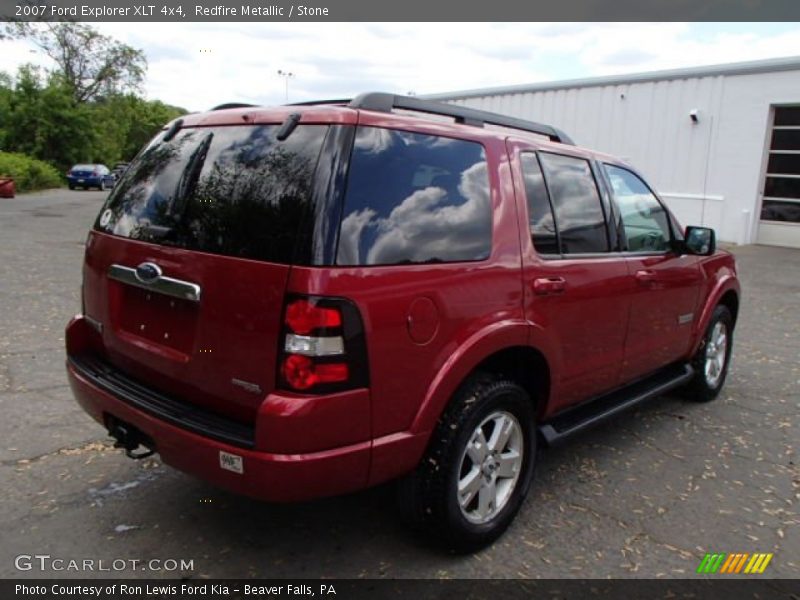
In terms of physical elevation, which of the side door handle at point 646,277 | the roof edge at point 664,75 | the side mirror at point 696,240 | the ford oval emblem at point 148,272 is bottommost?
the side door handle at point 646,277

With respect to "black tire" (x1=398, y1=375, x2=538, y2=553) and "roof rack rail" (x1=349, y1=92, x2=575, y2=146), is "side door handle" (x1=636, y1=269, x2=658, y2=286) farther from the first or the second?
"black tire" (x1=398, y1=375, x2=538, y2=553)

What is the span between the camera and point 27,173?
31.5m

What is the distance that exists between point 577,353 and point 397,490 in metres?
1.25

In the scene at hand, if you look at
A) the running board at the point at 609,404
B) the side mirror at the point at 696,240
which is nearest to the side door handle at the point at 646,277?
the side mirror at the point at 696,240

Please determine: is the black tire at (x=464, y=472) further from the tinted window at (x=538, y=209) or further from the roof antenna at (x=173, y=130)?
the roof antenna at (x=173, y=130)

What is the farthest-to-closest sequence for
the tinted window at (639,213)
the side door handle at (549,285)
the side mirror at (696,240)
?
the side mirror at (696,240)
the tinted window at (639,213)
the side door handle at (549,285)

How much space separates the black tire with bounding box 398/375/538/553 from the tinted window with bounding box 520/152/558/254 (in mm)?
725

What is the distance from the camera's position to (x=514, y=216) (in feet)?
9.99

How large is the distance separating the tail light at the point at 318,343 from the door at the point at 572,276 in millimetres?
1045

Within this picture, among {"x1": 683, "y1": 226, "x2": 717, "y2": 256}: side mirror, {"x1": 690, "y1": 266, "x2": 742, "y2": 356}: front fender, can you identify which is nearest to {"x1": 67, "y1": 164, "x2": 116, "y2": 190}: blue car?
{"x1": 690, "y1": 266, "x2": 742, "y2": 356}: front fender

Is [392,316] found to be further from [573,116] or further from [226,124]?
[573,116]

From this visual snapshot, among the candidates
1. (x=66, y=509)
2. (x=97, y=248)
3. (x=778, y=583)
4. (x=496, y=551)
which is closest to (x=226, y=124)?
(x=97, y=248)

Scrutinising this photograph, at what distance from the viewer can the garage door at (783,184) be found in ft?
52.9

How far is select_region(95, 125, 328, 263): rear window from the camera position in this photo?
2398 millimetres
